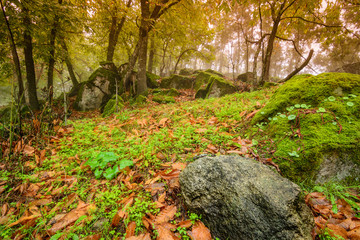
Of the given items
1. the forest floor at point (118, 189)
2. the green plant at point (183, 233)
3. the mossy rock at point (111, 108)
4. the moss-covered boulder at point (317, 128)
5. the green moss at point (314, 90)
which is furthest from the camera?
the mossy rock at point (111, 108)

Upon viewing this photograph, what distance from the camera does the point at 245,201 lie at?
1293mm

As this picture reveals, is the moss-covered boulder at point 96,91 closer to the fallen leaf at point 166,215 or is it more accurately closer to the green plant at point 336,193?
the fallen leaf at point 166,215

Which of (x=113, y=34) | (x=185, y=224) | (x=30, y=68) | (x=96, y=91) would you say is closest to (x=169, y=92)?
(x=96, y=91)

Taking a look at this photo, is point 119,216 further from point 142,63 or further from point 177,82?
point 177,82

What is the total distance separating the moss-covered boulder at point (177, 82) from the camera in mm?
10742

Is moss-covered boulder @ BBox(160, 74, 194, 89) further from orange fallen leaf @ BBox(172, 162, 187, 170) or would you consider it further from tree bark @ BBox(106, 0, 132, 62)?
orange fallen leaf @ BBox(172, 162, 187, 170)

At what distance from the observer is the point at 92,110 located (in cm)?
894

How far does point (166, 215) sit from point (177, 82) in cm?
1012

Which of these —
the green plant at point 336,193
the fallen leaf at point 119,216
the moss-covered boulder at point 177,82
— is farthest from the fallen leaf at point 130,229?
the moss-covered boulder at point 177,82

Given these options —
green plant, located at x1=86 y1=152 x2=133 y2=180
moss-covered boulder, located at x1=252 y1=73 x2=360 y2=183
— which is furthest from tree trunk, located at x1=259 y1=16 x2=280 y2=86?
green plant, located at x1=86 y1=152 x2=133 y2=180

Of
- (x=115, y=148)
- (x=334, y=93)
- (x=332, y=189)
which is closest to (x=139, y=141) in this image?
(x=115, y=148)

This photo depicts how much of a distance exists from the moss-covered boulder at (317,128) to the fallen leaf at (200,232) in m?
1.27

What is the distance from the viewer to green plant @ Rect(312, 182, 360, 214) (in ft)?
4.87

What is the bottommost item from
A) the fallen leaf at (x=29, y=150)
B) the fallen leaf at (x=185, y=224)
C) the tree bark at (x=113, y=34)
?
the fallen leaf at (x=185, y=224)
